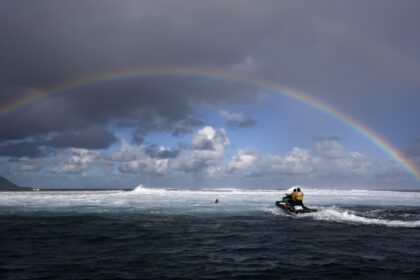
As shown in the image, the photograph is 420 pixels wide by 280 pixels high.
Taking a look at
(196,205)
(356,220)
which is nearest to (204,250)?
(356,220)

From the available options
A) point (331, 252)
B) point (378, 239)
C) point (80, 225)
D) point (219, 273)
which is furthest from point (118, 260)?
point (378, 239)

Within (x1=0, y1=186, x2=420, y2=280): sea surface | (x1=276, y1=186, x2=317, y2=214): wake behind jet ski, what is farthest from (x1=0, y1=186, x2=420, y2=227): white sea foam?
(x1=0, y1=186, x2=420, y2=280): sea surface

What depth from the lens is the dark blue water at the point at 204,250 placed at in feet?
53.8

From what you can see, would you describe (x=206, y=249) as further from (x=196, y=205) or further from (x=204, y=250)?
(x=196, y=205)

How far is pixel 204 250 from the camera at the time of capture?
21.4 meters

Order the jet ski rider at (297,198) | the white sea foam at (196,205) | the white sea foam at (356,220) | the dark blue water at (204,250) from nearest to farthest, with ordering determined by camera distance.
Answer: the dark blue water at (204,250), the white sea foam at (356,220), the white sea foam at (196,205), the jet ski rider at (297,198)

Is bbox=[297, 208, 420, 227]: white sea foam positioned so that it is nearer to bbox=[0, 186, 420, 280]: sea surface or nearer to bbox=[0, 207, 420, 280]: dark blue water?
bbox=[0, 186, 420, 280]: sea surface

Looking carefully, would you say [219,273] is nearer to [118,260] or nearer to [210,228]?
[118,260]

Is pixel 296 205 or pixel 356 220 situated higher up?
pixel 296 205

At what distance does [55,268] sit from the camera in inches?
666

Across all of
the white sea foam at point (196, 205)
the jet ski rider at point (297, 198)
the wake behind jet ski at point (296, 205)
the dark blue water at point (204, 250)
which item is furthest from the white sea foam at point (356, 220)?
the jet ski rider at point (297, 198)

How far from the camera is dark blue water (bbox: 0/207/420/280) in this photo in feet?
53.8

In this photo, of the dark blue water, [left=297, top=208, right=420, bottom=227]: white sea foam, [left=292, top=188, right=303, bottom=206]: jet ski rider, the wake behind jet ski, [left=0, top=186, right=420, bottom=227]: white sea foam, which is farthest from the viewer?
[left=292, top=188, right=303, bottom=206]: jet ski rider

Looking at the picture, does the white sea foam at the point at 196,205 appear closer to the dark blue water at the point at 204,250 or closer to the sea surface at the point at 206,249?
the sea surface at the point at 206,249
